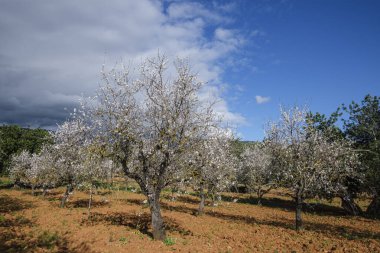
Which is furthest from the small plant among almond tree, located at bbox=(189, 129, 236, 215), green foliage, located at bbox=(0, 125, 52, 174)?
green foliage, located at bbox=(0, 125, 52, 174)

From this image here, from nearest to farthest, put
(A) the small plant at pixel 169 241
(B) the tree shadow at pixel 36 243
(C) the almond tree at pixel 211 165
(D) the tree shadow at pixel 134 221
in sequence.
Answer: (B) the tree shadow at pixel 36 243 < (A) the small plant at pixel 169 241 < (C) the almond tree at pixel 211 165 < (D) the tree shadow at pixel 134 221

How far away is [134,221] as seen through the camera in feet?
69.2

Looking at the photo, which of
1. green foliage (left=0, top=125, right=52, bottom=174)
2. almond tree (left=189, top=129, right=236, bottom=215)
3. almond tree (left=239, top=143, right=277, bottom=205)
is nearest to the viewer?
almond tree (left=189, top=129, right=236, bottom=215)

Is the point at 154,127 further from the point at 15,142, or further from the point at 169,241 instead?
the point at 15,142

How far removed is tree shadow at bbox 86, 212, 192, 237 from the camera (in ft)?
61.1

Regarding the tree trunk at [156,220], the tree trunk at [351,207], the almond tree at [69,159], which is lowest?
the tree trunk at [351,207]

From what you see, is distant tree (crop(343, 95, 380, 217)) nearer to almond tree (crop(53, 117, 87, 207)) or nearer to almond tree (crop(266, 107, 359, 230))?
almond tree (crop(266, 107, 359, 230))

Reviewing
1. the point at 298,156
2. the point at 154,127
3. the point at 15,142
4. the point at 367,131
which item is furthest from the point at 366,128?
the point at 15,142

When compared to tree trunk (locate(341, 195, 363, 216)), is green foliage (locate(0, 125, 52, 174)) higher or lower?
higher

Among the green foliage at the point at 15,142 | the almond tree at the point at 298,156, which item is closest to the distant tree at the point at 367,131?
the almond tree at the point at 298,156

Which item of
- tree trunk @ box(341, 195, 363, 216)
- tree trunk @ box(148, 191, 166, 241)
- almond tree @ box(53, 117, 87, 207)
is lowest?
tree trunk @ box(341, 195, 363, 216)

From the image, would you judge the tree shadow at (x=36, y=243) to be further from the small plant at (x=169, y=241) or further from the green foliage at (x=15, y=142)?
the green foliage at (x=15, y=142)

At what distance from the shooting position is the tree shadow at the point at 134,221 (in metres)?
18.6

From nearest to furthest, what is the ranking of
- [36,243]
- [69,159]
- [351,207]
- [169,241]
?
[36,243]
[169,241]
[69,159]
[351,207]
